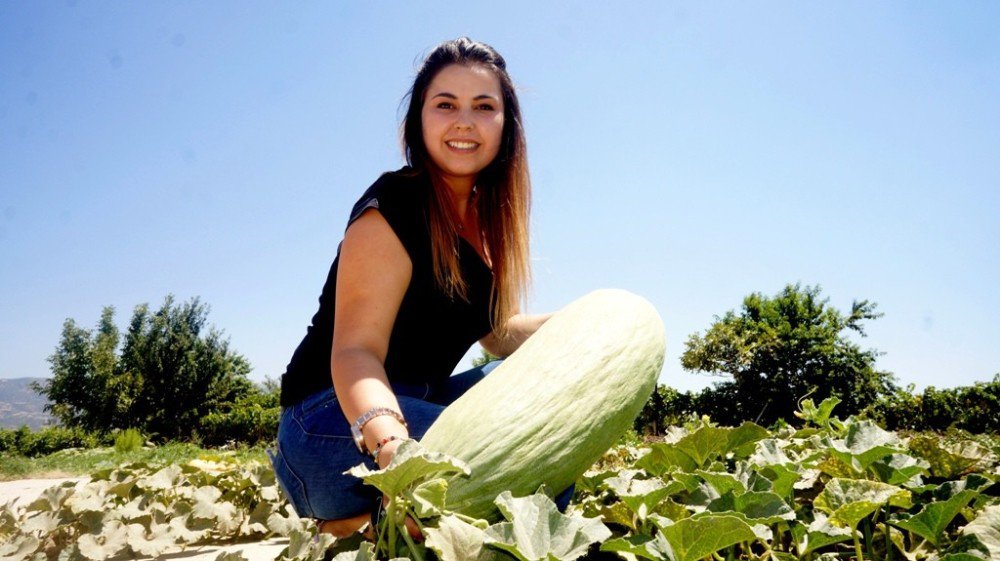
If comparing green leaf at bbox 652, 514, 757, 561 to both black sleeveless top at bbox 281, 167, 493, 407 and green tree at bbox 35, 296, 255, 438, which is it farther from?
green tree at bbox 35, 296, 255, 438

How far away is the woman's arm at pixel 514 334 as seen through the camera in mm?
2598

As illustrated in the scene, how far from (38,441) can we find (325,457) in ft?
88.8

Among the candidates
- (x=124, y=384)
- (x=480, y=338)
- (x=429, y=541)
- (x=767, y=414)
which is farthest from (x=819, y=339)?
(x=124, y=384)

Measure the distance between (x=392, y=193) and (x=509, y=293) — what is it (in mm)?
684

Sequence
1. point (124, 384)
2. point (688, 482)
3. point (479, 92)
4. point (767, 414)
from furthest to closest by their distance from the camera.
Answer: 1. point (124, 384)
2. point (767, 414)
3. point (479, 92)
4. point (688, 482)

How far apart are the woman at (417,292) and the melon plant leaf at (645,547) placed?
0.56m

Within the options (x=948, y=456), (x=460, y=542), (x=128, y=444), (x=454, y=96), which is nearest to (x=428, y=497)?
(x=460, y=542)

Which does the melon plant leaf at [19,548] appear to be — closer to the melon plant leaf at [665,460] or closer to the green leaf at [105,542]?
the green leaf at [105,542]

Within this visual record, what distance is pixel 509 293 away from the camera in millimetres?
2541

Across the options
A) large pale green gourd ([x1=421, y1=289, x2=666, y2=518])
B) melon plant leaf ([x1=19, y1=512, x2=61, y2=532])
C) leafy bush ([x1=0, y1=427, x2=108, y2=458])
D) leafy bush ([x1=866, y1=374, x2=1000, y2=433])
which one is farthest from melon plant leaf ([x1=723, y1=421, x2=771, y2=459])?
leafy bush ([x1=0, y1=427, x2=108, y2=458])

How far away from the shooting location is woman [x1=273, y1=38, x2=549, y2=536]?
1791 mm

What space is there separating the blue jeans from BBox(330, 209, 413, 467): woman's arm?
0.58 ft

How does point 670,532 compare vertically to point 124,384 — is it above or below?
below

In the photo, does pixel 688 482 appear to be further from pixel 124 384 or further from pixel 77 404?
pixel 77 404
